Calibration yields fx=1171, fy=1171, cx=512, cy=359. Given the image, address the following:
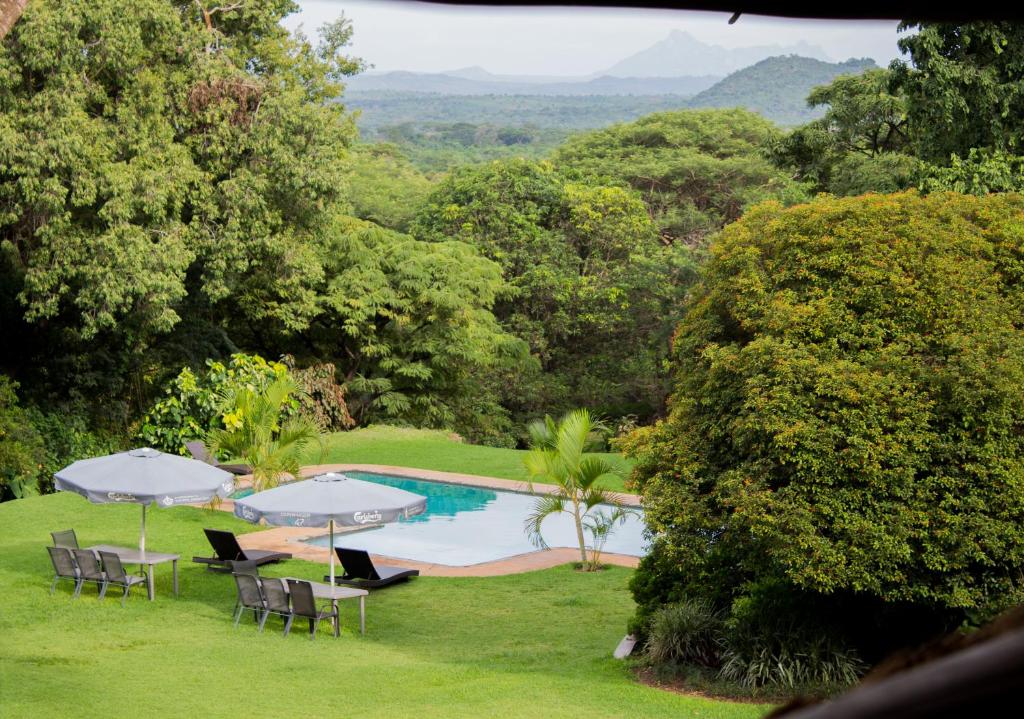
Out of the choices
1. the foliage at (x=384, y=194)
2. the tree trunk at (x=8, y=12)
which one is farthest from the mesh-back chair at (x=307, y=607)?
→ the foliage at (x=384, y=194)

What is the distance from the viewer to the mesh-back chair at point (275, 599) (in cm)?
1220

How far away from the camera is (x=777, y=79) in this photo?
105 metres

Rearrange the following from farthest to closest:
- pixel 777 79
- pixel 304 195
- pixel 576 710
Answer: pixel 777 79 < pixel 304 195 < pixel 576 710

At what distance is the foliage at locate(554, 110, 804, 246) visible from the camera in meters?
37.5

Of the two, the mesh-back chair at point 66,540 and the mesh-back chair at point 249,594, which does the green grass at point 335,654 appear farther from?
the mesh-back chair at point 66,540

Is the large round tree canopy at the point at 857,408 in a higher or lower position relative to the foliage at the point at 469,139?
lower

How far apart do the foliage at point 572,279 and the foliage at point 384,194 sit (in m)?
A: 3.05

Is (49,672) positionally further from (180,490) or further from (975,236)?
(975,236)

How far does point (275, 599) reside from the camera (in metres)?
12.2

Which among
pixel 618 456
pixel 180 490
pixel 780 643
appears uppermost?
pixel 180 490

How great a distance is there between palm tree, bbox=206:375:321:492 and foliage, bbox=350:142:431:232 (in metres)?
16.2

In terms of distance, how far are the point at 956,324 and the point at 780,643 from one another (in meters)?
3.14

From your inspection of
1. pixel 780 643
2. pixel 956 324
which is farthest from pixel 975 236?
pixel 780 643

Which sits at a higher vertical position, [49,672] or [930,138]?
[930,138]
